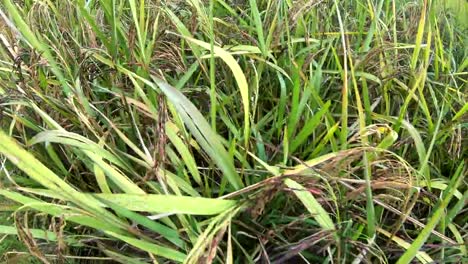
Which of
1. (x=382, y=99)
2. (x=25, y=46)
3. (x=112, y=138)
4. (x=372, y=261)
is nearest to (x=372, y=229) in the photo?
(x=372, y=261)

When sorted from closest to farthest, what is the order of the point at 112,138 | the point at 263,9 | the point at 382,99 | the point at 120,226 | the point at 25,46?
the point at 120,226 < the point at 112,138 < the point at 382,99 < the point at 25,46 < the point at 263,9

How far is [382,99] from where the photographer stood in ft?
3.06

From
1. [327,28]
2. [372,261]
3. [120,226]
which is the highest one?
[327,28]

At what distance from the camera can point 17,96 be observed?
0.85m

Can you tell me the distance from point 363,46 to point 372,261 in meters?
0.39

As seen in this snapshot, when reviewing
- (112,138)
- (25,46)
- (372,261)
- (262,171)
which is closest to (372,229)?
(372,261)

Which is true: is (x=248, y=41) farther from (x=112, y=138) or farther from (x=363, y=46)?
(x=112, y=138)

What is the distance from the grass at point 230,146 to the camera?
2.31 feet

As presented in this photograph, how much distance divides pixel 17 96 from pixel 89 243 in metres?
0.24

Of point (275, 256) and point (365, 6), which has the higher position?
point (365, 6)

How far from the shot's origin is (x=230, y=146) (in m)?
0.79

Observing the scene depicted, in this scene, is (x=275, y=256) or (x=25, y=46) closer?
(x=275, y=256)

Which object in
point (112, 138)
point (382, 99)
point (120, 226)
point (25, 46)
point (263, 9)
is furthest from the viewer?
point (263, 9)

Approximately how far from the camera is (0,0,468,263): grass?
0.71 metres
